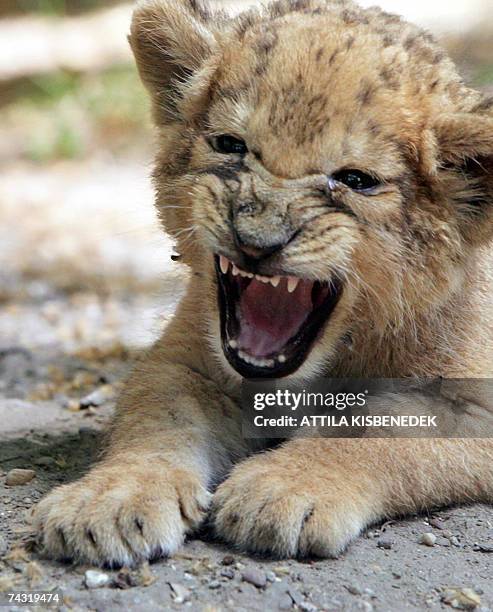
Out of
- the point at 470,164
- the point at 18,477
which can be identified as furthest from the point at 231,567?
the point at 470,164

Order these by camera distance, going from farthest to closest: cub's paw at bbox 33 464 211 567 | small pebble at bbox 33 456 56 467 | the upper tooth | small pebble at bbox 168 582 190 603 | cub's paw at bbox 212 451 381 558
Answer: small pebble at bbox 33 456 56 467, the upper tooth, cub's paw at bbox 212 451 381 558, cub's paw at bbox 33 464 211 567, small pebble at bbox 168 582 190 603

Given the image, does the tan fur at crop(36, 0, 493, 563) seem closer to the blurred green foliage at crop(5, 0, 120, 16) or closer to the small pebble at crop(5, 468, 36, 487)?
the small pebble at crop(5, 468, 36, 487)

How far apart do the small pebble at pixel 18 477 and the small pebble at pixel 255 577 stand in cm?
142

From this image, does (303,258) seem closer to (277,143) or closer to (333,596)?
(277,143)

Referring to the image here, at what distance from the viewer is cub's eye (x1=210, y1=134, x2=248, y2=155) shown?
4383 mm

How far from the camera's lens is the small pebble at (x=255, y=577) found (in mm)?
3703

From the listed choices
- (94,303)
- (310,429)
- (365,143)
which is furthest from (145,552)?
(94,303)

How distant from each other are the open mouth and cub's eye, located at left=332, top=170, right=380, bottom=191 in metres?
0.41

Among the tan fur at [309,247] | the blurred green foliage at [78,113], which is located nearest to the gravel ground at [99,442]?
the tan fur at [309,247]

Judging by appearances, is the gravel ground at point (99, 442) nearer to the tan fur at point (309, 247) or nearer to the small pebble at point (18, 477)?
the small pebble at point (18, 477)

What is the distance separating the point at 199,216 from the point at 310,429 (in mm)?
1070

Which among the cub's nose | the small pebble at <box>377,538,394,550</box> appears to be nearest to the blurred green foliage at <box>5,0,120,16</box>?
the cub's nose

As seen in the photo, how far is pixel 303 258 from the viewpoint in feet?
13.3

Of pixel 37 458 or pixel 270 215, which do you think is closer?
pixel 270 215
